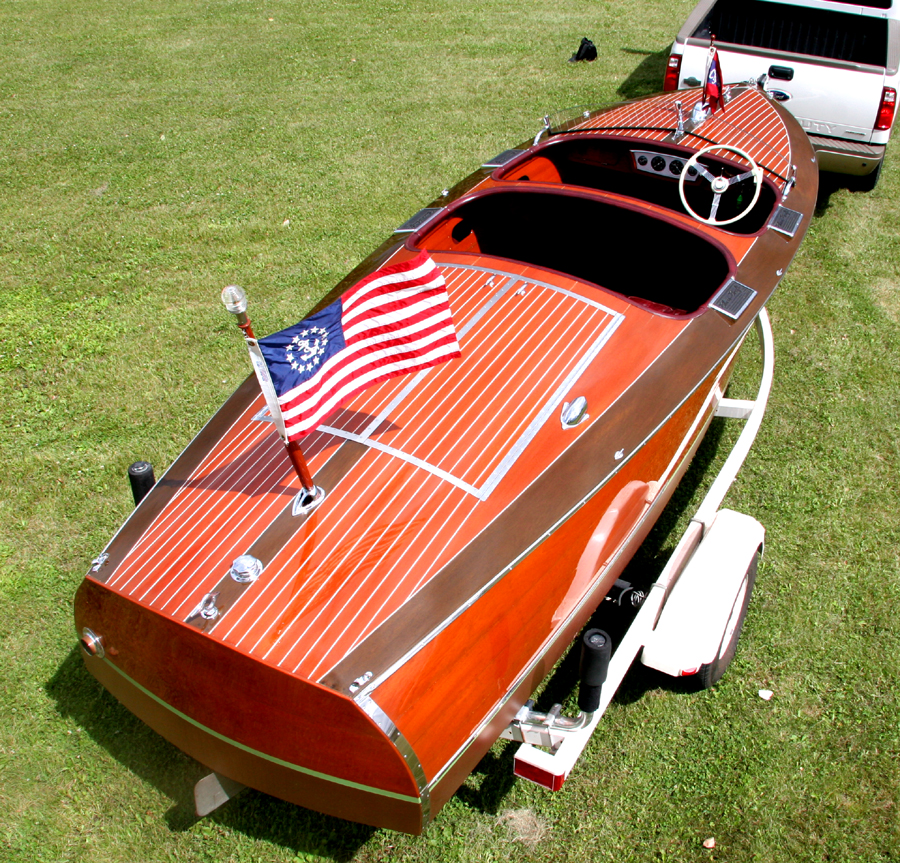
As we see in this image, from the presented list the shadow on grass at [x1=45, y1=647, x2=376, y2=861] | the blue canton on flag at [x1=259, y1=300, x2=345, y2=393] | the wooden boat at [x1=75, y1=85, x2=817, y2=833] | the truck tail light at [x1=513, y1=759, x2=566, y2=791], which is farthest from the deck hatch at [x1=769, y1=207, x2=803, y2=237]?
the shadow on grass at [x1=45, y1=647, x2=376, y2=861]

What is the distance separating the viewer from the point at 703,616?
127 inches

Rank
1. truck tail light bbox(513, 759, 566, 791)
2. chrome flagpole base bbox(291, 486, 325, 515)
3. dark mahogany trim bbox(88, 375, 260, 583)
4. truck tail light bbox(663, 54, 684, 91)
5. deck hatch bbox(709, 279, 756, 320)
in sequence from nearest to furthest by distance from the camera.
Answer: truck tail light bbox(513, 759, 566, 791) → chrome flagpole base bbox(291, 486, 325, 515) → dark mahogany trim bbox(88, 375, 260, 583) → deck hatch bbox(709, 279, 756, 320) → truck tail light bbox(663, 54, 684, 91)

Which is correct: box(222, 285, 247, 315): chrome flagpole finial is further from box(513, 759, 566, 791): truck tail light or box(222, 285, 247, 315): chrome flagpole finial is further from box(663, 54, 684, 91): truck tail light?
box(663, 54, 684, 91): truck tail light

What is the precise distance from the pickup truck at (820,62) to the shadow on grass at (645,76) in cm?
164

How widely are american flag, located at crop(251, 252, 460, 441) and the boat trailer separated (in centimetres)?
121

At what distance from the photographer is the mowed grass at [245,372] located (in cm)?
316

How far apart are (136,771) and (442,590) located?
1.72m

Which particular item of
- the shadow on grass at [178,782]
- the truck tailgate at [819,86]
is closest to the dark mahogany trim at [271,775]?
the shadow on grass at [178,782]

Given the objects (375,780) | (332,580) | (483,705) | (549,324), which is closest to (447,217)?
(549,324)

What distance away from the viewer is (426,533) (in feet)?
9.45

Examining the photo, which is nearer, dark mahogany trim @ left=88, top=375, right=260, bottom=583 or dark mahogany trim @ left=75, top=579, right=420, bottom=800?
dark mahogany trim @ left=75, top=579, right=420, bottom=800

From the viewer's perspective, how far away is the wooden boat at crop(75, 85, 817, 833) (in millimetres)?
2584

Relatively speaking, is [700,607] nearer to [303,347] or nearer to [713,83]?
[303,347]

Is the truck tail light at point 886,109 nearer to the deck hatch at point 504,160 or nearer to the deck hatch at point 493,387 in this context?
the deck hatch at point 504,160
